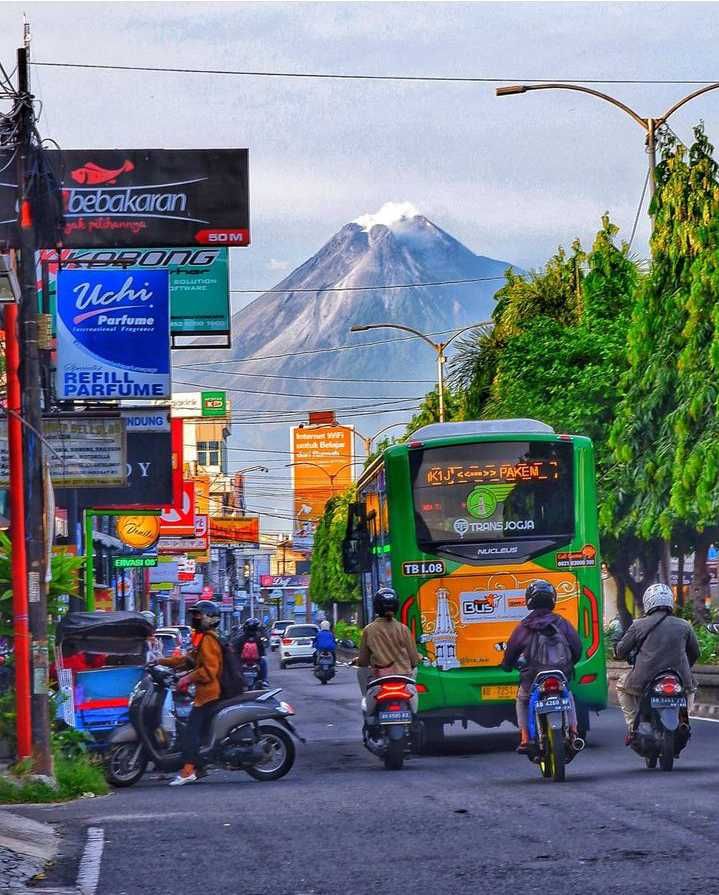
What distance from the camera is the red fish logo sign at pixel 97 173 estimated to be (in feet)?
116

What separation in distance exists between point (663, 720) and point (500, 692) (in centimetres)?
489

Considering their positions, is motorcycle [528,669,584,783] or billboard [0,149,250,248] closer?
motorcycle [528,669,584,783]

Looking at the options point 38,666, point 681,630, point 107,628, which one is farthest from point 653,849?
point 107,628

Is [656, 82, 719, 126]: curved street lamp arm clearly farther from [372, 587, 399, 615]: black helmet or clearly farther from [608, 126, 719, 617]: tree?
[372, 587, 399, 615]: black helmet

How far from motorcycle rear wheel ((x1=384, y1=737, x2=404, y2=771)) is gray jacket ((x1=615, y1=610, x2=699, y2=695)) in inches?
113

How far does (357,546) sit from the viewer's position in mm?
23484

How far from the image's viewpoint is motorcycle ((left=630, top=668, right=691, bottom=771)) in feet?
52.4

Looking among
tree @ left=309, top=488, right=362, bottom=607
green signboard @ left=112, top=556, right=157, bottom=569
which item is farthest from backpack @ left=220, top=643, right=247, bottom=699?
tree @ left=309, top=488, right=362, bottom=607

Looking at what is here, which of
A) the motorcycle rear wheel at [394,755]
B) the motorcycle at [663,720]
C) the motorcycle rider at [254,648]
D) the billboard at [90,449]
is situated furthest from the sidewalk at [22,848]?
the motorcycle rider at [254,648]

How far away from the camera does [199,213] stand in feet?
119

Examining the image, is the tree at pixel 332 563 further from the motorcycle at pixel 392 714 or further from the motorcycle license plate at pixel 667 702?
the motorcycle license plate at pixel 667 702

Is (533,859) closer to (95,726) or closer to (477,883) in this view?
(477,883)

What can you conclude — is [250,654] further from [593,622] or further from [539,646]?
[539,646]

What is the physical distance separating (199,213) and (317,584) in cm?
9221
